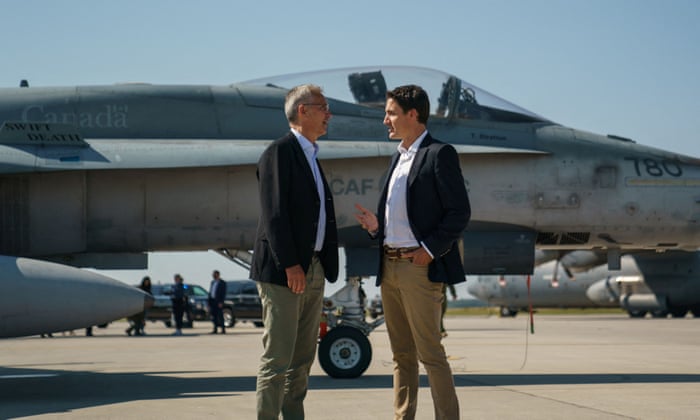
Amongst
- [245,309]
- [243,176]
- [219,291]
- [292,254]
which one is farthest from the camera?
[245,309]

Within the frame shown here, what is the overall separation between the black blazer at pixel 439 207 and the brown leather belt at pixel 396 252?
0.09 m

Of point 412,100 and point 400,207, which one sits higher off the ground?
point 412,100

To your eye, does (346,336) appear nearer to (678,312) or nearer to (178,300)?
(178,300)

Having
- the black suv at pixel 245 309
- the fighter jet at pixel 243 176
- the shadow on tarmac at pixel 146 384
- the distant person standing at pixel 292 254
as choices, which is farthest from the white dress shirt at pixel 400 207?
the black suv at pixel 245 309

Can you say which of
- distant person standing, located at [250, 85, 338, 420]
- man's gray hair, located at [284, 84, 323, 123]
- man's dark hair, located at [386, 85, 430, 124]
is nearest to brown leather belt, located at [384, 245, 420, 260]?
distant person standing, located at [250, 85, 338, 420]

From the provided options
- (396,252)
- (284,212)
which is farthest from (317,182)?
(396,252)

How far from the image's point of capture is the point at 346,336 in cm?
994

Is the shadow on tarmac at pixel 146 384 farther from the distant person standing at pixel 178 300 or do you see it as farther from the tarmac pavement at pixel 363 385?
the distant person standing at pixel 178 300

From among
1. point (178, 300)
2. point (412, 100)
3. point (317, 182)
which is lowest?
point (178, 300)

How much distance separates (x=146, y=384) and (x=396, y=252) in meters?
5.09

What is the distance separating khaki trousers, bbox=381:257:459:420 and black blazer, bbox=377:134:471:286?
12 cm

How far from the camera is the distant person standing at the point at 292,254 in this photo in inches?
193

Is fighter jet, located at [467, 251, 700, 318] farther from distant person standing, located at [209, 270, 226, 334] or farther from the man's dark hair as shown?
the man's dark hair

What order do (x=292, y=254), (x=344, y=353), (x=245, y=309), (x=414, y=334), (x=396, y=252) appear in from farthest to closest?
(x=245, y=309) → (x=344, y=353) → (x=396, y=252) → (x=414, y=334) → (x=292, y=254)
